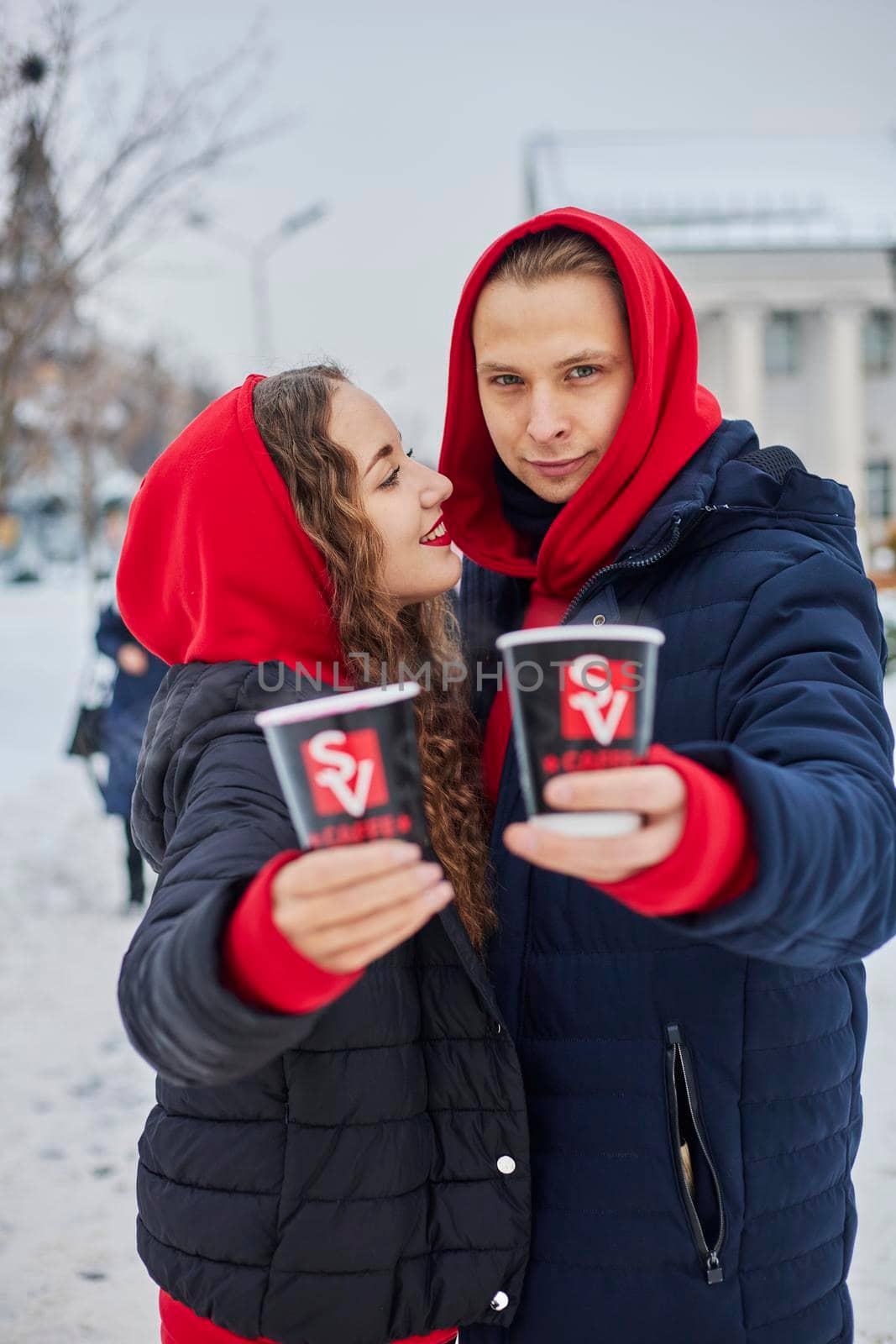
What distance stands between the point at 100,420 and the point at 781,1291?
105 ft

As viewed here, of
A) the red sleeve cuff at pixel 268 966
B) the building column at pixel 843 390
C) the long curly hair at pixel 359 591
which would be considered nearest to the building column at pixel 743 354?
the building column at pixel 843 390

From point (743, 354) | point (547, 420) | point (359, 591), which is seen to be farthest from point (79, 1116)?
point (743, 354)

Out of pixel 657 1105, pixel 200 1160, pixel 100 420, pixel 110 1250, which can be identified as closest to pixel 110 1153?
pixel 110 1250

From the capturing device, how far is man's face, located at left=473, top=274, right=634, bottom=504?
198 cm

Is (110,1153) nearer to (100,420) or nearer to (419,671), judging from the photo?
(419,671)

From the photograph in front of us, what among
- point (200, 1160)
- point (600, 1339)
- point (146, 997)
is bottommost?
point (600, 1339)

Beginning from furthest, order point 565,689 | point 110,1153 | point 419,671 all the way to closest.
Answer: point 110,1153, point 419,671, point 565,689

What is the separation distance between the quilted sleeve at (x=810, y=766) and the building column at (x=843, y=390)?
89.9 ft

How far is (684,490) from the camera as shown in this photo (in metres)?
1.78

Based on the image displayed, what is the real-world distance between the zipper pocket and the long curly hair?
1.10 feet

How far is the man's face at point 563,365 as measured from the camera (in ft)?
6.49

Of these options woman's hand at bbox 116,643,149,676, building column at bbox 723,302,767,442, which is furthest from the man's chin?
building column at bbox 723,302,767,442

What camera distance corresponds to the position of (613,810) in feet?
3.44

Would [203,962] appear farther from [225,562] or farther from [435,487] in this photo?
[435,487]
